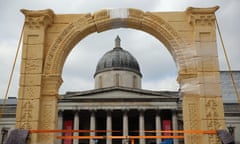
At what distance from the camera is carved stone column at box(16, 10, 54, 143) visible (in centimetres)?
959

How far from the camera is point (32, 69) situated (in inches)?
393

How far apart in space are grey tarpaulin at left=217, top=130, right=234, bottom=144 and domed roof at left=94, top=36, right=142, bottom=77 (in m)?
40.2

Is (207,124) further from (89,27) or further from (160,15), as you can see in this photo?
(89,27)

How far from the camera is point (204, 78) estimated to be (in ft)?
32.5

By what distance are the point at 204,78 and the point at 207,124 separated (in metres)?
1.39

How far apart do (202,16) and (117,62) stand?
39602 mm

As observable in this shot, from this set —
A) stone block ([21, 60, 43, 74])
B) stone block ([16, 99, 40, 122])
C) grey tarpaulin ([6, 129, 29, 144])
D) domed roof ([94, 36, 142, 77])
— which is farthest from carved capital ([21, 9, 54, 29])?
domed roof ([94, 36, 142, 77])

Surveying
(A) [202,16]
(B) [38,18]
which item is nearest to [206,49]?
(A) [202,16]

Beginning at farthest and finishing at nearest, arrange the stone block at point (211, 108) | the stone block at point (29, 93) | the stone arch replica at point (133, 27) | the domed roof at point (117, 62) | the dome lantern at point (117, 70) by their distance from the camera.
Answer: the domed roof at point (117, 62), the dome lantern at point (117, 70), the stone block at point (29, 93), the stone arch replica at point (133, 27), the stone block at point (211, 108)

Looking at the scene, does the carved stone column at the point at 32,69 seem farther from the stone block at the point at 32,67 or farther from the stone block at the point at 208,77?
the stone block at the point at 208,77

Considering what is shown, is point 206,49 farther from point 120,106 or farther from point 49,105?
point 120,106

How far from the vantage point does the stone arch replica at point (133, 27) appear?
9.64 m

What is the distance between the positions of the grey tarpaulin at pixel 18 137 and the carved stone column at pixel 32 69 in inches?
10.8

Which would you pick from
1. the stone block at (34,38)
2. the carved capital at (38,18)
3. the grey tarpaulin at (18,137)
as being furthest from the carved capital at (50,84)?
the carved capital at (38,18)
